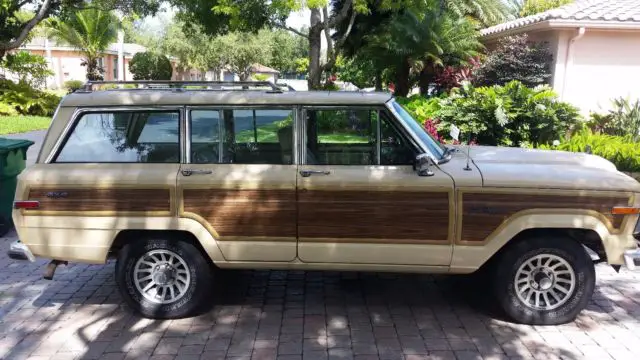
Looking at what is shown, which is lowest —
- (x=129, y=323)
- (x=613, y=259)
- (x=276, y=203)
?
(x=129, y=323)

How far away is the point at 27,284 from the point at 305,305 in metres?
2.72

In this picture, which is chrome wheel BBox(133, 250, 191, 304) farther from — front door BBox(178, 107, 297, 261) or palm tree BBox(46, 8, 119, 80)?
palm tree BBox(46, 8, 119, 80)

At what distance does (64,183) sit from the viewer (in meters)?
4.43

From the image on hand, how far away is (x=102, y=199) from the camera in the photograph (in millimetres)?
4445

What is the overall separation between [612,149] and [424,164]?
232 inches

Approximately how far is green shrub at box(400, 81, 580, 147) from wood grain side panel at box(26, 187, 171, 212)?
7065mm

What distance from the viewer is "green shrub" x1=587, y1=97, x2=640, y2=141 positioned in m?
10.9

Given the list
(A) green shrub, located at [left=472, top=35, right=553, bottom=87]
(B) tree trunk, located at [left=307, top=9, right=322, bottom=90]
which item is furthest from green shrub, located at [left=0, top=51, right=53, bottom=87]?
(A) green shrub, located at [left=472, top=35, right=553, bottom=87]

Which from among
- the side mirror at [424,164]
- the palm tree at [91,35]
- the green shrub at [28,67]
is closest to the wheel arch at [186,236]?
the side mirror at [424,164]

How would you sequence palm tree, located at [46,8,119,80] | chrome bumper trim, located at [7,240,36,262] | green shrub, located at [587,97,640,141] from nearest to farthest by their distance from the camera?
1. chrome bumper trim, located at [7,240,36,262]
2. green shrub, located at [587,97,640,141]
3. palm tree, located at [46,8,119,80]

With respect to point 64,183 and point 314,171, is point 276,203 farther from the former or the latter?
point 64,183

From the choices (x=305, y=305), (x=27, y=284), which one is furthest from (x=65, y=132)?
(x=305, y=305)

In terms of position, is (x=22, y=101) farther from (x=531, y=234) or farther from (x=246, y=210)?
(x=531, y=234)

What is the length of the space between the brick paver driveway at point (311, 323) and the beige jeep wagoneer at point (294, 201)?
28 cm
